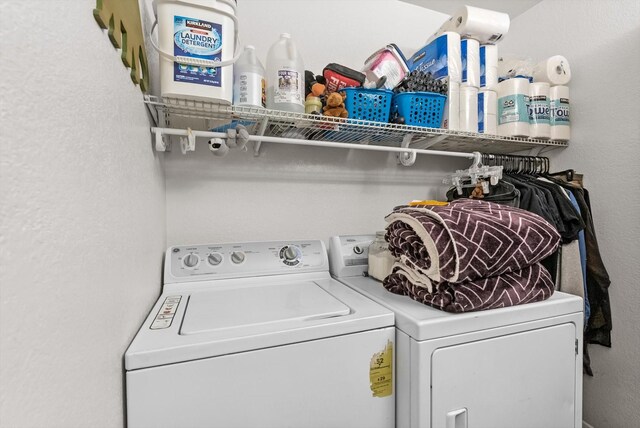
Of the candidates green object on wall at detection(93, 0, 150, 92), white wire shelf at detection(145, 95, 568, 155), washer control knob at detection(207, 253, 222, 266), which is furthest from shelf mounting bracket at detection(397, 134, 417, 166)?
green object on wall at detection(93, 0, 150, 92)

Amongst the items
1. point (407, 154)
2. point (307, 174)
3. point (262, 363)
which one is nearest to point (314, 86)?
point (307, 174)

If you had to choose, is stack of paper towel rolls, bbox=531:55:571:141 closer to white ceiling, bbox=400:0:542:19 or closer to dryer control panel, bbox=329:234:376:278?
white ceiling, bbox=400:0:542:19

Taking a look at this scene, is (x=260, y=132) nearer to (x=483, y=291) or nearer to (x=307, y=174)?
(x=307, y=174)

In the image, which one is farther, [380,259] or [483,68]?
[483,68]

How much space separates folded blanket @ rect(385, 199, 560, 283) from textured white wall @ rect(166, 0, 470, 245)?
2.22ft

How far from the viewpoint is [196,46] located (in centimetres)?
93

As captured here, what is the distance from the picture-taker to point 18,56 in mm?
309

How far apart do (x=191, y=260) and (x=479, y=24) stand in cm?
177

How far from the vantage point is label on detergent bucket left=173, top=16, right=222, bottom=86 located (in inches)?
35.9

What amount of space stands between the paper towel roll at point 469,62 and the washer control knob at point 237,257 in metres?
1.35

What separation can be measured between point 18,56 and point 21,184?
0.44 ft

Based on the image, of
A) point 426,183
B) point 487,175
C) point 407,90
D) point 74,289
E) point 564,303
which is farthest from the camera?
point 426,183

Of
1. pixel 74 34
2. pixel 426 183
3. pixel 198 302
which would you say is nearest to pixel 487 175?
pixel 426 183

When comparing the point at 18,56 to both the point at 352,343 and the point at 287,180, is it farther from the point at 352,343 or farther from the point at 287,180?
the point at 287,180
